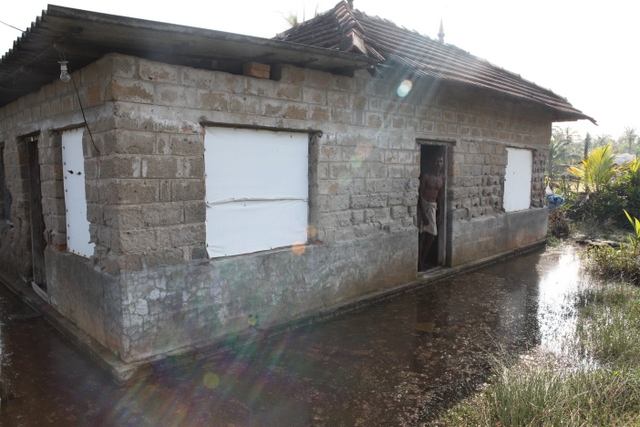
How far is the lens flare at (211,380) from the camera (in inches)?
154

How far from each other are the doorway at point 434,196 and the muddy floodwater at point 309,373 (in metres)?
1.76

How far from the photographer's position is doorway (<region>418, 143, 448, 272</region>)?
24.9 ft

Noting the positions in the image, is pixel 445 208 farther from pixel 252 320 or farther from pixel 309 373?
pixel 309 373

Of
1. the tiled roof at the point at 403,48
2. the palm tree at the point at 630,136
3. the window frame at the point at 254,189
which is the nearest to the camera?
the window frame at the point at 254,189

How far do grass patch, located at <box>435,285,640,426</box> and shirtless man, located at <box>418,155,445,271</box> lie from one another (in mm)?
3532

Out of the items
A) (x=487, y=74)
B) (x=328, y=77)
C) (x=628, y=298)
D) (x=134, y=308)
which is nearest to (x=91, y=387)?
(x=134, y=308)

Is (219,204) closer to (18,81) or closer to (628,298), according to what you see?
(18,81)

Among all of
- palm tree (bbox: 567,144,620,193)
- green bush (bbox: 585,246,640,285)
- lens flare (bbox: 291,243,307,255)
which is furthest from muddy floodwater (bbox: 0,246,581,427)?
palm tree (bbox: 567,144,620,193)

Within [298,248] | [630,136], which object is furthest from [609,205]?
[630,136]

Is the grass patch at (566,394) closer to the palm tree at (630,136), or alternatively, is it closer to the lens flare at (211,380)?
the lens flare at (211,380)

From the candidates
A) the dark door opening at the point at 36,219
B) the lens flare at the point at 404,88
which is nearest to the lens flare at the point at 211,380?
the dark door opening at the point at 36,219

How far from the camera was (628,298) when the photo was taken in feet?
19.9

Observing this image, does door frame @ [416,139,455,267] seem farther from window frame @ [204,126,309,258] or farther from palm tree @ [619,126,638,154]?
palm tree @ [619,126,638,154]

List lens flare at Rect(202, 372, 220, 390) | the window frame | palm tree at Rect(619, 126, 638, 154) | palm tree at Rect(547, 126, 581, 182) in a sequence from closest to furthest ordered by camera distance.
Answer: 1. lens flare at Rect(202, 372, 220, 390)
2. the window frame
3. palm tree at Rect(547, 126, 581, 182)
4. palm tree at Rect(619, 126, 638, 154)
